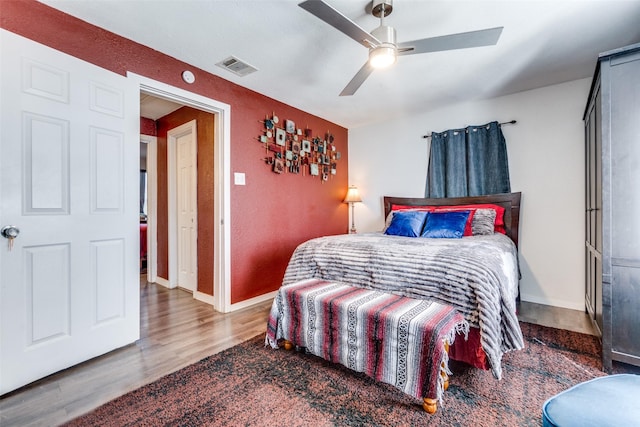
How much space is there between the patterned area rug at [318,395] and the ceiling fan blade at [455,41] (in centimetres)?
201

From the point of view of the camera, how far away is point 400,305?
1687 millimetres

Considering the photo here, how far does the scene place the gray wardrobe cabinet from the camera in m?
1.73

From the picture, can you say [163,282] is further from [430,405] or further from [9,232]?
[430,405]

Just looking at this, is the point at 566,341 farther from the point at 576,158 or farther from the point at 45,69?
the point at 45,69

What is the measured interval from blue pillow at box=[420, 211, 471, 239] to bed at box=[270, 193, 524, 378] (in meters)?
0.74

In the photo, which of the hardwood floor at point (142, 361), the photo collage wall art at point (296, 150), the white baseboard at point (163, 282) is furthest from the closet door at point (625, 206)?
the white baseboard at point (163, 282)

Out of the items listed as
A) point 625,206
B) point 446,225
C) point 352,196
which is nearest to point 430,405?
point 625,206

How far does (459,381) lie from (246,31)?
2713 millimetres

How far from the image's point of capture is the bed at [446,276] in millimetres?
1614

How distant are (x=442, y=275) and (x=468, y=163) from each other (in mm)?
2281

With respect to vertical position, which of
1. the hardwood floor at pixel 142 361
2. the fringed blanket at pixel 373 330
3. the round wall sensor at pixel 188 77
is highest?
the round wall sensor at pixel 188 77

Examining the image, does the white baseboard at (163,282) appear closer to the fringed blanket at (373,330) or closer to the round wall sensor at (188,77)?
the fringed blanket at (373,330)

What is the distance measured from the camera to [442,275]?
1.78 meters

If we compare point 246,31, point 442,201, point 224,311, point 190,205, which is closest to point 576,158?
point 442,201
